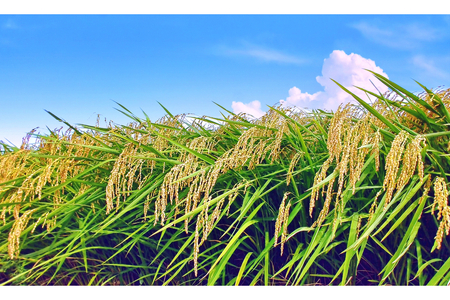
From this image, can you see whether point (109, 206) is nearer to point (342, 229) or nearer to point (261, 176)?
point (261, 176)

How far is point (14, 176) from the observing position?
258 centimetres

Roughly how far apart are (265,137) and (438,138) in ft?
3.46

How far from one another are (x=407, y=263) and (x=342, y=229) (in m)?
0.44

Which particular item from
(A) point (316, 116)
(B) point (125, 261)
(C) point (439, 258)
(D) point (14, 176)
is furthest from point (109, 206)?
(C) point (439, 258)

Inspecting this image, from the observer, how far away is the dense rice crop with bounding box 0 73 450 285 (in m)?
1.71

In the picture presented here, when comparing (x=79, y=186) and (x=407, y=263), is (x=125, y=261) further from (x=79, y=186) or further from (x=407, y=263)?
(x=407, y=263)

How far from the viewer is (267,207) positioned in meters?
2.12

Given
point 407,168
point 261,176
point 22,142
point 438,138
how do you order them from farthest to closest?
Result: 1. point 22,142
2. point 261,176
3. point 438,138
4. point 407,168

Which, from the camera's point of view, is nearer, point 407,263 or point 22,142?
point 407,263

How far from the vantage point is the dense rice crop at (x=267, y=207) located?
1.71 metres

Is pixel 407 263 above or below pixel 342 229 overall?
below

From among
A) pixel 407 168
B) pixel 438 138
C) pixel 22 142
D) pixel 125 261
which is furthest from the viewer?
pixel 22 142

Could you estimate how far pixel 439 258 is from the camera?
185 cm

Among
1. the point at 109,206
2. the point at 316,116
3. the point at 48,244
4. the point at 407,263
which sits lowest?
the point at 407,263
